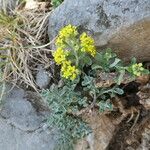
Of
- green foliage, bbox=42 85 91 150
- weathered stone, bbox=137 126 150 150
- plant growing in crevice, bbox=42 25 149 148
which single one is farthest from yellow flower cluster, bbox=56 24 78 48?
weathered stone, bbox=137 126 150 150

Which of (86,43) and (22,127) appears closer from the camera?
(86,43)

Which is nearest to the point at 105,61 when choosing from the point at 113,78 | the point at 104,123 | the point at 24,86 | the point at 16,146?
the point at 113,78

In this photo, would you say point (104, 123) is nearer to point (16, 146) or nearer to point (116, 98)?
point (116, 98)

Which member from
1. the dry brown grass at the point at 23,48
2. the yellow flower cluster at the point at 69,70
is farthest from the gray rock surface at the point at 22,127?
the yellow flower cluster at the point at 69,70

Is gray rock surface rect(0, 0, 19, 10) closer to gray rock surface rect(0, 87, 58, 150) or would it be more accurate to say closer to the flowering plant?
gray rock surface rect(0, 87, 58, 150)

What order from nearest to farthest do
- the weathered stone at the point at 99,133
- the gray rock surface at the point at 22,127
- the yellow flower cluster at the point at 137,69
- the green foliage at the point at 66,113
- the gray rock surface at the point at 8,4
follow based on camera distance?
the yellow flower cluster at the point at 137,69, the green foliage at the point at 66,113, the weathered stone at the point at 99,133, the gray rock surface at the point at 22,127, the gray rock surface at the point at 8,4

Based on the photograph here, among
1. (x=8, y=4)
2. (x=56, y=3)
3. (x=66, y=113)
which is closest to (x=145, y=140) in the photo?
(x=66, y=113)

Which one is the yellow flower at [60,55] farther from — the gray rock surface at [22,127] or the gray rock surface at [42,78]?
the gray rock surface at [22,127]

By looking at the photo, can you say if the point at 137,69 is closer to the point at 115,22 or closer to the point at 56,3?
the point at 115,22
